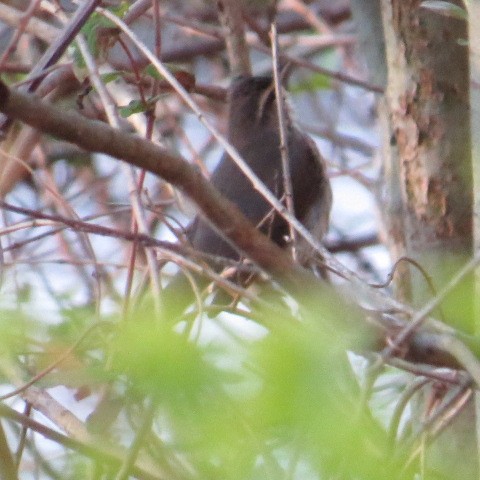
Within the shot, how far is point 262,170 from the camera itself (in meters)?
4.36

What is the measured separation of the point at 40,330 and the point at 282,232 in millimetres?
2731

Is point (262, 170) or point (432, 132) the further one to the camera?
point (262, 170)

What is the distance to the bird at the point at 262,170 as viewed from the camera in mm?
4113

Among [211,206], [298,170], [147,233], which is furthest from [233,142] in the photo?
[211,206]

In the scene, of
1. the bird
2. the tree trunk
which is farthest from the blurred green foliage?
the bird

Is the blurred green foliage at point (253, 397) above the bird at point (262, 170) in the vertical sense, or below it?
above

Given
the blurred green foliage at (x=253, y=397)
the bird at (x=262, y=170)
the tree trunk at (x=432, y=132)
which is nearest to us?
the blurred green foliage at (x=253, y=397)

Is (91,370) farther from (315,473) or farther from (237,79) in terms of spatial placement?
(237,79)

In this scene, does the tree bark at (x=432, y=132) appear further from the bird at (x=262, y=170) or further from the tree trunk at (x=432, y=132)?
the bird at (x=262, y=170)

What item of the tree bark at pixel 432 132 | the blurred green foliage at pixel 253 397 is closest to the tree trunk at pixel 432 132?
the tree bark at pixel 432 132

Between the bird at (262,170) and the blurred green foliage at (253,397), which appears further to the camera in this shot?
the bird at (262,170)

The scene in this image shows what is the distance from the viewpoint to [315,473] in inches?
42.3

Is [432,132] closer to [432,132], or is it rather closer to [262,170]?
[432,132]

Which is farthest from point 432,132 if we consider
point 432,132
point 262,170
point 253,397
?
point 253,397
